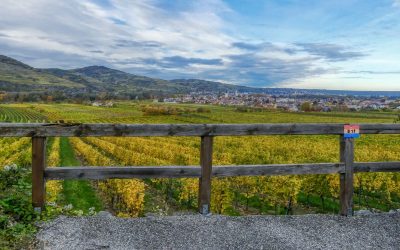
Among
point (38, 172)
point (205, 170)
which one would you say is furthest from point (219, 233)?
point (38, 172)

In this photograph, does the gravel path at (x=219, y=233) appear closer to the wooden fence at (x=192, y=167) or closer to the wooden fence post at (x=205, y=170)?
the wooden fence post at (x=205, y=170)

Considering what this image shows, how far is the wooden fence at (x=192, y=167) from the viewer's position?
5.89 metres

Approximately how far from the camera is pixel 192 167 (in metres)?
6.25

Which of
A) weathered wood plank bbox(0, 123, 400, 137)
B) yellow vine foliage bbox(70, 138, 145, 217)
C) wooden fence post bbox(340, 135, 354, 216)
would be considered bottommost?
yellow vine foliage bbox(70, 138, 145, 217)

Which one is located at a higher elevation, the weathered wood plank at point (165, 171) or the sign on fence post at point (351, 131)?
the sign on fence post at point (351, 131)

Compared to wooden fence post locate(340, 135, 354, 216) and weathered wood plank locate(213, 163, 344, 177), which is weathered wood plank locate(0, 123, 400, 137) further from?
weathered wood plank locate(213, 163, 344, 177)

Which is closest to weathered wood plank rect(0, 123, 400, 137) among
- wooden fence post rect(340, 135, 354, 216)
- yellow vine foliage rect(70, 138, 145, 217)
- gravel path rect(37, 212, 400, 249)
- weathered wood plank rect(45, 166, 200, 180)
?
wooden fence post rect(340, 135, 354, 216)

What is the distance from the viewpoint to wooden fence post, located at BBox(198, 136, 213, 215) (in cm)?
625

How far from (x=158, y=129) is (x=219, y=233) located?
186 centimetres

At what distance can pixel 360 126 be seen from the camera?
6859 mm

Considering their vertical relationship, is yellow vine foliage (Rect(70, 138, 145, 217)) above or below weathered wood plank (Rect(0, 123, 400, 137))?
below

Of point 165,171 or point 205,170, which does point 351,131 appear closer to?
point 205,170

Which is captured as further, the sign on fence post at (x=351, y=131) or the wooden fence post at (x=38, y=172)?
the sign on fence post at (x=351, y=131)

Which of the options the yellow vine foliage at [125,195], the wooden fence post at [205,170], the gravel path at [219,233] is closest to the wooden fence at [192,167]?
the wooden fence post at [205,170]
